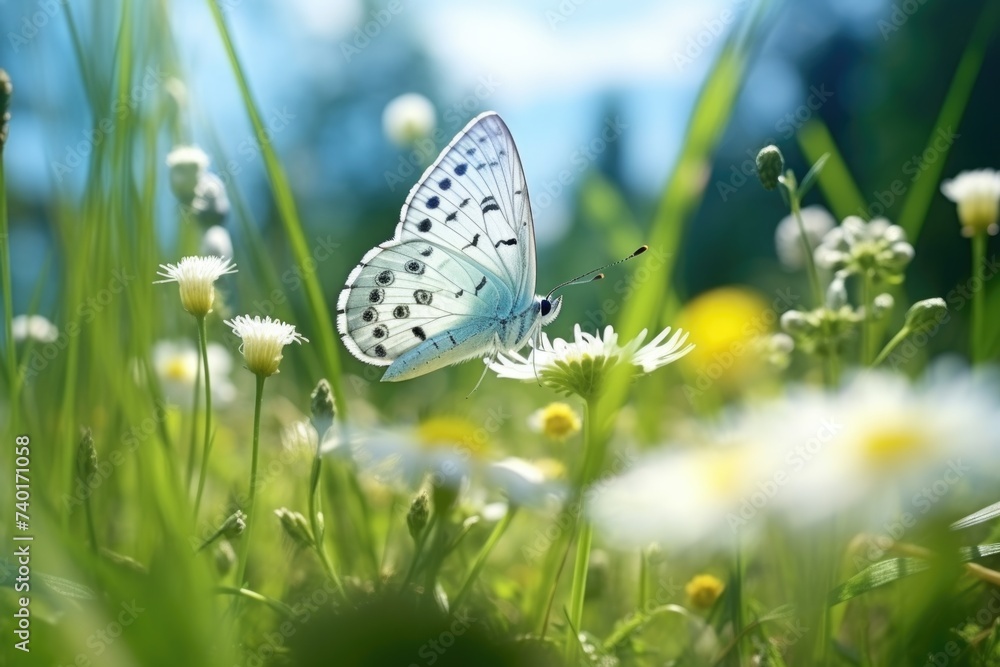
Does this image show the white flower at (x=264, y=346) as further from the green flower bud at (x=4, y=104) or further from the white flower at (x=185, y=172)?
the white flower at (x=185, y=172)

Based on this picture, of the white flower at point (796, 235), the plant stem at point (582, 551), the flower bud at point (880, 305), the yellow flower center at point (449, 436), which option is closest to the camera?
the plant stem at point (582, 551)

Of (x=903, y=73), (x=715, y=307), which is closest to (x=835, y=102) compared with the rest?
(x=903, y=73)

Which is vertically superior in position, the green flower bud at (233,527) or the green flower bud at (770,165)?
the green flower bud at (770,165)

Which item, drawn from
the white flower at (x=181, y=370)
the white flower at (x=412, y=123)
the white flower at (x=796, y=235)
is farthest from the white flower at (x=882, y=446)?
the white flower at (x=181, y=370)

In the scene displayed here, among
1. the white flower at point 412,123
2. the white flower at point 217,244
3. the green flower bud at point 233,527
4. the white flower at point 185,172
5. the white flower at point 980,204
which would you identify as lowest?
the green flower bud at point 233,527

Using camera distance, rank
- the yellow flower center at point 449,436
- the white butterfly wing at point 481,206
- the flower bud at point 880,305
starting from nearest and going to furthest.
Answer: the flower bud at point 880,305
the white butterfly wing at point 481,206
the yellow flower center at point 449,436

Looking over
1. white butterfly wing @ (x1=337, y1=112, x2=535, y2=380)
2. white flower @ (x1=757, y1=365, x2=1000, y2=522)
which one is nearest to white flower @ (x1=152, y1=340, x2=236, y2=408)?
white butterfly wing @ (x1=337, y1=112, x2=535, y2=380)

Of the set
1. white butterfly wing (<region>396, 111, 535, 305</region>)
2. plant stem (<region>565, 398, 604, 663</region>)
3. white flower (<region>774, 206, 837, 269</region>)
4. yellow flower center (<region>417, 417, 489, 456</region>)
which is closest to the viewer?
plant stem (<region>565, 398, 604, 663</region>)

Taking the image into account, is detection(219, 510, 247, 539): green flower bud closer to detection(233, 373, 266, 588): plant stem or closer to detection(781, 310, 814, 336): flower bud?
detection(233, 373, 266, 588): plant stem
